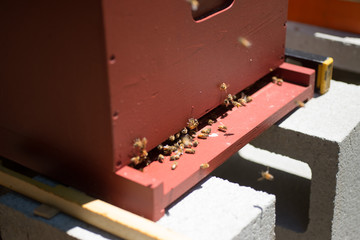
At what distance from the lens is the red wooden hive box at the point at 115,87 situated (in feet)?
4.38

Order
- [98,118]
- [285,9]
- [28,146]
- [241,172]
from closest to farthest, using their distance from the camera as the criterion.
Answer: [98,118]
[28,146]
[285,9]
[241,172]

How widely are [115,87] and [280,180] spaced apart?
1.38 meters

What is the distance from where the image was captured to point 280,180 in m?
2.53

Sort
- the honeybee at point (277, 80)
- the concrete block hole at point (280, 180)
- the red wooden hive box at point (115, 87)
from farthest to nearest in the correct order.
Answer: the concrete block hole at point (280, 180)
the honeybee at point (277, 80)
the red wooden hive box at point (115, 87)

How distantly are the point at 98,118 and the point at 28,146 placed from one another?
13.2 inches

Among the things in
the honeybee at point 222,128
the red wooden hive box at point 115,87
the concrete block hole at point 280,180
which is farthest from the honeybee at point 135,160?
the concrete block hole at point 280,180

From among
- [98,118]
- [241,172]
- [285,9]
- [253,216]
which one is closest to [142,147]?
[98,118]

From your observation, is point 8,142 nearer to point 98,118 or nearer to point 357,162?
point 98,118

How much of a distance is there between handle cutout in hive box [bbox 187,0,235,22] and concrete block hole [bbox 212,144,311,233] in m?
0.93

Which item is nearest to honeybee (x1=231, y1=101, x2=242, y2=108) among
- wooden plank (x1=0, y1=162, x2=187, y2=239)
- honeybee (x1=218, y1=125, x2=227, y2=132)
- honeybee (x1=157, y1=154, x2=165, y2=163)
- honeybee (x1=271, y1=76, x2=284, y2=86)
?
honeybee (x1=218, y1=125, x2=227, y2=132)

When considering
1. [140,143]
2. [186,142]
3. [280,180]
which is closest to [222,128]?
[186,142]

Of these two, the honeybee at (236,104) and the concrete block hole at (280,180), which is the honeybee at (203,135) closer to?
the honeybee at (236,104)

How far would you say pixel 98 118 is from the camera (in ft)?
4.57

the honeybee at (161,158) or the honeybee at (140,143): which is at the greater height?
the honeybee at (140,143)
